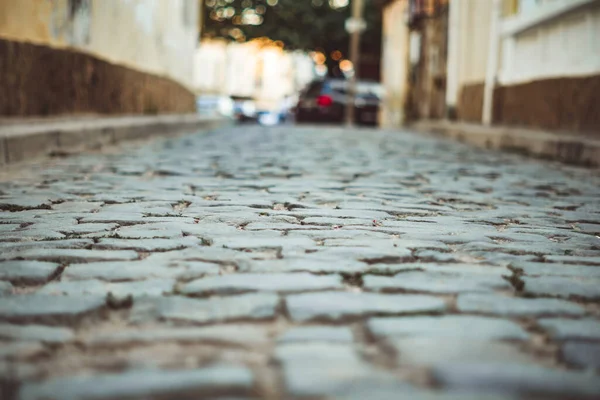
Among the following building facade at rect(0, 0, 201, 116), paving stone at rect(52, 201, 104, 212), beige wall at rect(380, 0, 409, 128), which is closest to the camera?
paving stone at rect(52, 201, 104, 212)

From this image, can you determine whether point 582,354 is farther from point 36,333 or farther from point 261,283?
point 36,333

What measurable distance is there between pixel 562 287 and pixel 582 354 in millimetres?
644

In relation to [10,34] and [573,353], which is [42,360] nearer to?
[573,353]

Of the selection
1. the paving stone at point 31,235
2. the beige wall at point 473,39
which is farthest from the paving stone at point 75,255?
the beige wall at point 473,39

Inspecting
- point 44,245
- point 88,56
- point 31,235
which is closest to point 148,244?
point 44,245

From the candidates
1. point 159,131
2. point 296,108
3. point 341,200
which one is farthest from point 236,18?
point 341,200

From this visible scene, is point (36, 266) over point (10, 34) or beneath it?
beneath

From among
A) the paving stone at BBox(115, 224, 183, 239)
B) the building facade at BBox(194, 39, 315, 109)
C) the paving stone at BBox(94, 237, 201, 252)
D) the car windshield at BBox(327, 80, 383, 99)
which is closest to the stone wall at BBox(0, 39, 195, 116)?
Answer: the paving stone at BBox(115, 224, 183, 239)

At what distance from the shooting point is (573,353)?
64.5 inches

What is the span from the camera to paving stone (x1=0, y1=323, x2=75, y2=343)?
1698 mm

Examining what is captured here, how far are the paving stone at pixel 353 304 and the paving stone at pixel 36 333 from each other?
0.58 m

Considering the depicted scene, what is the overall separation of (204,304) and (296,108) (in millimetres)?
17204

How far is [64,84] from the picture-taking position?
772cm

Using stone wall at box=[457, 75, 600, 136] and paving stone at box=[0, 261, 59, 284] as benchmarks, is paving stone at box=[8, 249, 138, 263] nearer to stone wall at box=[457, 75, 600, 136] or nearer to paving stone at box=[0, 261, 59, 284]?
paving stone at box=[0, 261, 59, 284]
